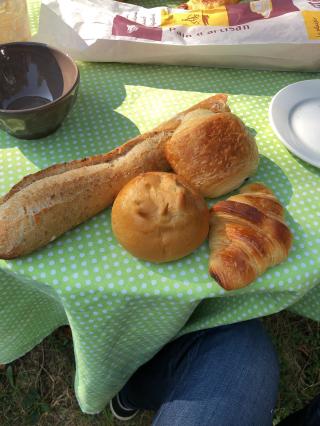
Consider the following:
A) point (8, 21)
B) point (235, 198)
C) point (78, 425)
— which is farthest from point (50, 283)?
point (78, 425)

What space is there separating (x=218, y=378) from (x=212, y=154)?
0.42 m

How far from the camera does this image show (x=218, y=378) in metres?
0.73

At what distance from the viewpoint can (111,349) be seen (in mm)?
694

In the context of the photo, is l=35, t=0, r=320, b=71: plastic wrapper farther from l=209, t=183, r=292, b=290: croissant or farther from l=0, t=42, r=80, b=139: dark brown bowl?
l=209, t=183, r=292, b=290: croissant

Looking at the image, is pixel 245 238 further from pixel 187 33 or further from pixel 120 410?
pixel 120 410

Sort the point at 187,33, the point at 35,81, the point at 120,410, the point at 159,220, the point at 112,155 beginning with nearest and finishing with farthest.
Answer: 1. the point at 159,220
2. the point at 112,155
3. the point at 35,81
4. the point at 187,33
5. the point at 120,410

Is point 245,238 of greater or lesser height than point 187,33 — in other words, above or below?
below

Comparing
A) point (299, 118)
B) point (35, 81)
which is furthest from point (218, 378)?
point (35, 81)

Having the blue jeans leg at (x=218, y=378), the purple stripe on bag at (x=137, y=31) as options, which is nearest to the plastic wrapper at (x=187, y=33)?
the purple stripe on bag at (x=137, y=31)

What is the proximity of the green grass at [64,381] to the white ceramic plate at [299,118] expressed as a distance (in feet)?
2.16

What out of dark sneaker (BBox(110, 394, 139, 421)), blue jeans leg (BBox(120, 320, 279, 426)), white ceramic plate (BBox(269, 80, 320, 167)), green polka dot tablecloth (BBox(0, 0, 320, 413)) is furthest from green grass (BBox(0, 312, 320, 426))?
white ceramic plate (BBox(269, 80, 320, 167))

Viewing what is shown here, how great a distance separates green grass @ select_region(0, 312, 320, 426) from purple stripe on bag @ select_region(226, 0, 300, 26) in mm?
850

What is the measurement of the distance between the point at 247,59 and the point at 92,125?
1.30 feet

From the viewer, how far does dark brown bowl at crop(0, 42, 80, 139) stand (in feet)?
2.28
